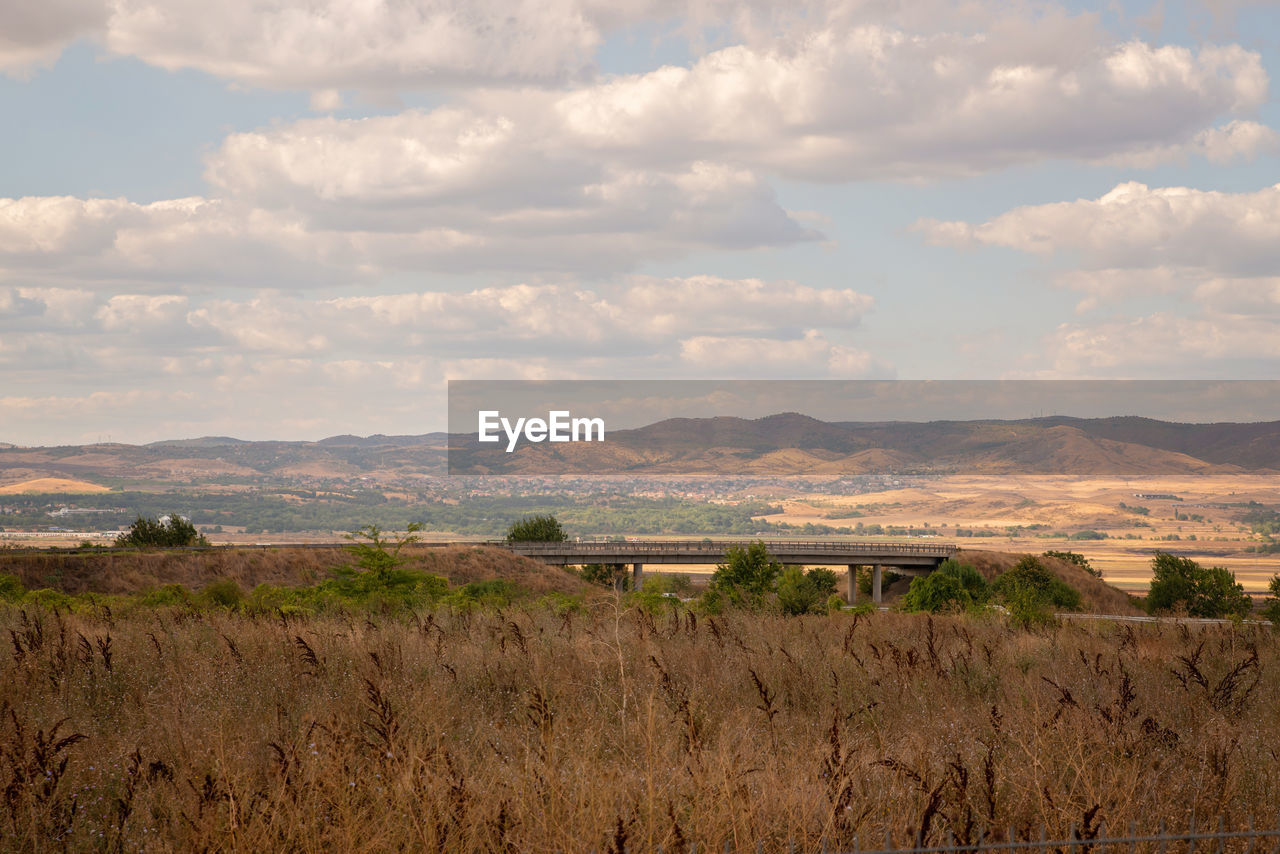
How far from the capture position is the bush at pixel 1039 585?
7509 centimetres

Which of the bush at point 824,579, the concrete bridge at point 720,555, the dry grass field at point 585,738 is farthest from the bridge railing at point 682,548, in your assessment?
the dry grass field at point 585,738

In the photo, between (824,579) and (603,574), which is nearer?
(603,574)

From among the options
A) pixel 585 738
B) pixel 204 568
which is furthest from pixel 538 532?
pixel 585 738

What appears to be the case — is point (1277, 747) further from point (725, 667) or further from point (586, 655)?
point (586, 655)

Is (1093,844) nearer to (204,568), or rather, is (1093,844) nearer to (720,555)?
(204,568)

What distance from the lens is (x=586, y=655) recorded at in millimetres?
13117

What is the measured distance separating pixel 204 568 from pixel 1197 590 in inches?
2954

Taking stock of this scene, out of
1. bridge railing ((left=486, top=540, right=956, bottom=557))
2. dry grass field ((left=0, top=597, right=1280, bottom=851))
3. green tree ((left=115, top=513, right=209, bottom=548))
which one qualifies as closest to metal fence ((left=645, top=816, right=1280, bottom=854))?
dry grass field ((left=0, top=597, right=1280, bottom=851))

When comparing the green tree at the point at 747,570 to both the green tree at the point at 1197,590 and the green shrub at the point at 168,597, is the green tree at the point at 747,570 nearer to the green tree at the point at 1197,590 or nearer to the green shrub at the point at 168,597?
the green tree at the point at 1197,590

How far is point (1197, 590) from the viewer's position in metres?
82.4

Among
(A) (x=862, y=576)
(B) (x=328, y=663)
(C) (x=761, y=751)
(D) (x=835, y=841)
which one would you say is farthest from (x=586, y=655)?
(A) (x=862, y=576)

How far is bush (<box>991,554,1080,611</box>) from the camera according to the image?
75088mm

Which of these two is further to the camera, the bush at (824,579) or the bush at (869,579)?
the bush at (869,579)

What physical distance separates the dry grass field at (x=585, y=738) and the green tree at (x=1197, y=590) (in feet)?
240
